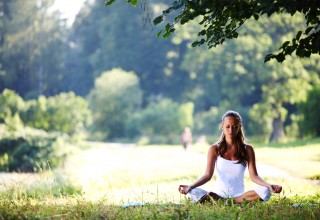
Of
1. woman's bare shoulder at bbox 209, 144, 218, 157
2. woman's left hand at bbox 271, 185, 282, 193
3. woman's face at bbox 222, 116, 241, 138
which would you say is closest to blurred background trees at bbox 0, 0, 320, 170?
woman's bare shoulder at bbox 209, 144, 218, 157

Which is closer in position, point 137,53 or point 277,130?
point 277,130

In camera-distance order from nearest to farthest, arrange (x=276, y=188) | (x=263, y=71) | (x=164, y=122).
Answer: (x=276, y=188) → (x=263, y=71) → (x=164, y=122)

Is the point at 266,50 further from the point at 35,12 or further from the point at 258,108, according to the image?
the point at 35,12

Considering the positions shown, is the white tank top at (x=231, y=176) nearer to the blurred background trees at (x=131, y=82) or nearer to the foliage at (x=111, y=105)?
the blurred background trees at (x=131, y=82)

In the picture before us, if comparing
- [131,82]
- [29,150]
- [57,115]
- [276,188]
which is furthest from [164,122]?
[276,188]

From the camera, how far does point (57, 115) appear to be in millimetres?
29500

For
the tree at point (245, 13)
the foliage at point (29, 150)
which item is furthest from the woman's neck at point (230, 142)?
the foliage at point (29, 150)

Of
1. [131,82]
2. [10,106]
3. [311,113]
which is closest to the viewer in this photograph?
[10,106]

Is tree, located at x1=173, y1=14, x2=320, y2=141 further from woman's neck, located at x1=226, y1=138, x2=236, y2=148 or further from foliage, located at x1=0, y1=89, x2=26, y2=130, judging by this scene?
woman's neck, located at x1=226, y1=138, x2=236, y2=148

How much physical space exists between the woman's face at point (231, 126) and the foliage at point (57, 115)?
23.7 meters

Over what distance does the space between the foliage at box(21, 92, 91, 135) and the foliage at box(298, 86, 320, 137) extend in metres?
13.9

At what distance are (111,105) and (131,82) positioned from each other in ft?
11.7

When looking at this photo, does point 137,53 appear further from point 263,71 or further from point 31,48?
point 263,71

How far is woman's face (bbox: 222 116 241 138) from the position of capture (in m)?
6.16
